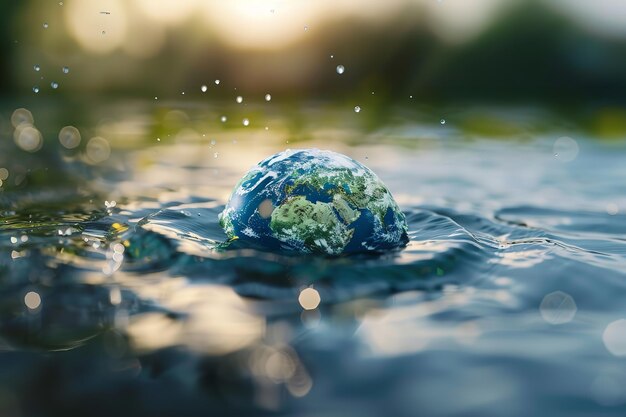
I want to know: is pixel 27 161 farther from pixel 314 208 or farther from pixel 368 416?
pixel 368 416

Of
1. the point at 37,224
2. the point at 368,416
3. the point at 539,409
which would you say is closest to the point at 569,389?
the point at 539,409

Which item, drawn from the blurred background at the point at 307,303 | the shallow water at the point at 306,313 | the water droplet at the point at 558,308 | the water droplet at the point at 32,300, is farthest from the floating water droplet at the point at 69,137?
the water droplet at the point at 558,308

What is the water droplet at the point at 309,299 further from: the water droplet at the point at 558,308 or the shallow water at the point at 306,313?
the water droplet at the point at 558,308

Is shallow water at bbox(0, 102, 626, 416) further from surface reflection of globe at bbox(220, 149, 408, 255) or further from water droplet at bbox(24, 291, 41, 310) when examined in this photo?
surface reflection of globe at bbox(220, 149, 408, 255)

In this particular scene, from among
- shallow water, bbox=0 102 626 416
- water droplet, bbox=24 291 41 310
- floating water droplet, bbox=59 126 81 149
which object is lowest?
water droplet, bbox=24 291 41 310

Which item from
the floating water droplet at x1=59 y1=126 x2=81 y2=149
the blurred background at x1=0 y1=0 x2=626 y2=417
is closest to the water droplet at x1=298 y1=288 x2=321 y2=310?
the blurred background at x1=0 y1=0 x2=626 y2=417

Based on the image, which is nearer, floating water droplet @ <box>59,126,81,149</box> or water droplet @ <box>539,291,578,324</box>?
water droplet @ <box>539,291,578,324</box>

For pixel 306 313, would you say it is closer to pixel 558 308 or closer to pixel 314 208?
pixel 314 208

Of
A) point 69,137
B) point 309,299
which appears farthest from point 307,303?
point 69,137
